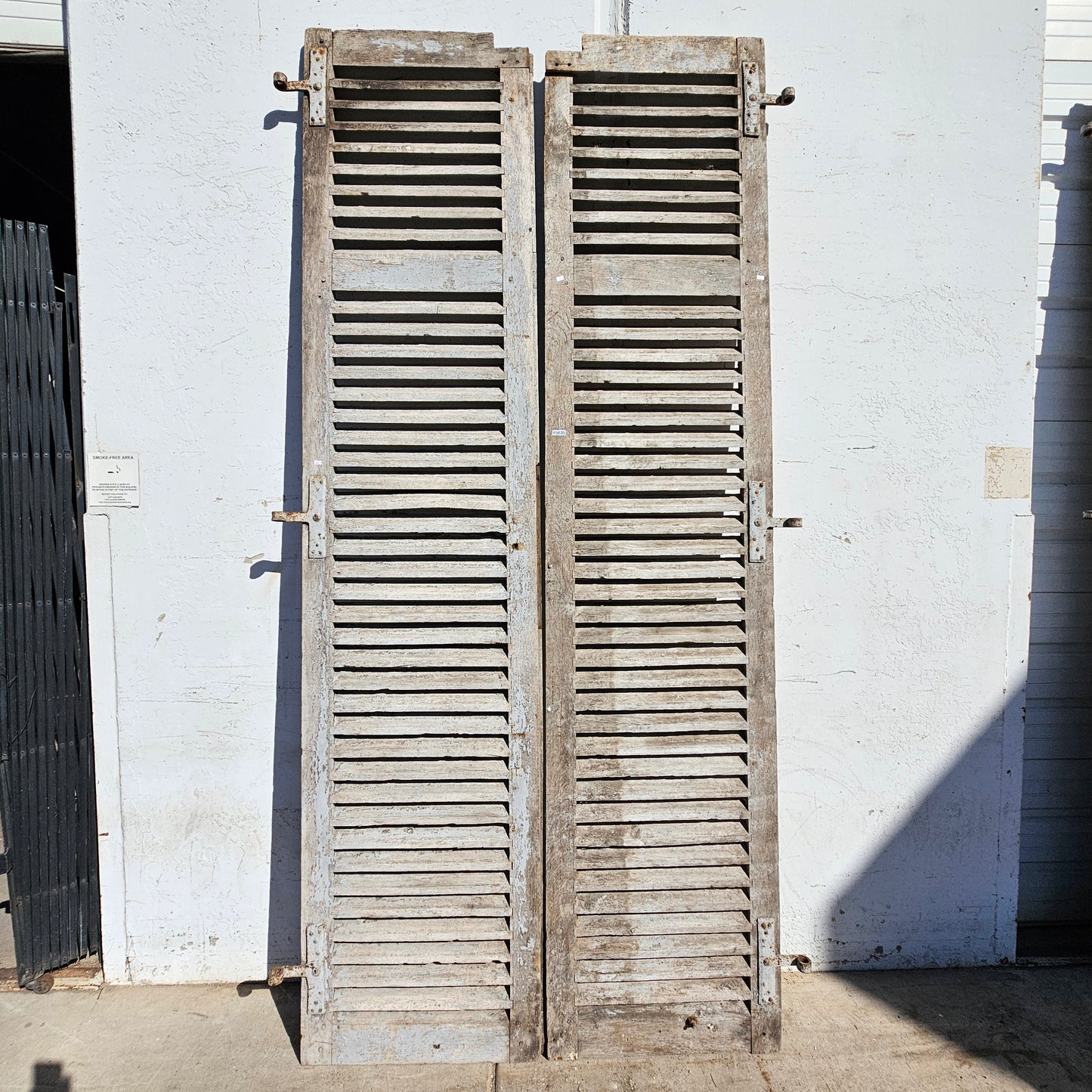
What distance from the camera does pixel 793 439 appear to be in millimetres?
2854

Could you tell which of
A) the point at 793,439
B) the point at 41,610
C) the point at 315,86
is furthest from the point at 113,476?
the point at 793,439

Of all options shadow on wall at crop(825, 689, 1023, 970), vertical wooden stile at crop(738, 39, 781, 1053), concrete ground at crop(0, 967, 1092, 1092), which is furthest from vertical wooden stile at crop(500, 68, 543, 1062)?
shadow on wall at crop(825, 689, 1023, 970)

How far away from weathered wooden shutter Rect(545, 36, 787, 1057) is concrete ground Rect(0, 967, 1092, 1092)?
0.12 meters

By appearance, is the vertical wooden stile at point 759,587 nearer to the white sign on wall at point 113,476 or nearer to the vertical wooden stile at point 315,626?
the vertical wooden stile at point 315,626

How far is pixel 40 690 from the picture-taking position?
285 cm

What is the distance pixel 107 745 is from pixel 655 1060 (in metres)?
2.09

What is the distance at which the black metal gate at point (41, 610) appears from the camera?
9.12 feet

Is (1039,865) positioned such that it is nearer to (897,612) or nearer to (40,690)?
(897,612)

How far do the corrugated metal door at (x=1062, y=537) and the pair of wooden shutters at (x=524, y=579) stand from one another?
1303 millimetres

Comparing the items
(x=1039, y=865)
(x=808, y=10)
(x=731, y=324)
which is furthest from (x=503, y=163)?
(x=1039, y=865)

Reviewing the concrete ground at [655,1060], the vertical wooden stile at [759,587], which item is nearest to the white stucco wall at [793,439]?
the concrete ground at [655,1060]

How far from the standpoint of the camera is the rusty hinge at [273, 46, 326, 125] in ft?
8.37

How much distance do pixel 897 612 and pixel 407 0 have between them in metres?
2.66

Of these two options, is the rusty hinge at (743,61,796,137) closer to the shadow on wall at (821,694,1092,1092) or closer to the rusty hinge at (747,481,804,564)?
the rusty hinge at (747,481,804,564)
